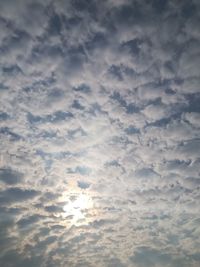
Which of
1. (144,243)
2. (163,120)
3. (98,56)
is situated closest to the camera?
(98,56)

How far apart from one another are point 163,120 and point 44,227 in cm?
1291

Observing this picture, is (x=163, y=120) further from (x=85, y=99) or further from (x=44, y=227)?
(x=44, y=227)

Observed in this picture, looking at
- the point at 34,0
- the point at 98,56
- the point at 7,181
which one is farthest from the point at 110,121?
the point at 7,181

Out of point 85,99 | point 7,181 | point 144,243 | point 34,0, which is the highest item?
point 34,0

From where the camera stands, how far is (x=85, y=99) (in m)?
9.79

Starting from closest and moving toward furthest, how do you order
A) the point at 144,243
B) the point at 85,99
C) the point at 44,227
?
the point at 85,99
the point at 44,227
the point at 144,243

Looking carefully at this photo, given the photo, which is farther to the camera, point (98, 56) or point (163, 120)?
point (163, 120)

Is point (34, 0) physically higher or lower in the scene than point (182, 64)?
higher

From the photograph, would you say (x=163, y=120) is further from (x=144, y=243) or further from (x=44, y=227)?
(x=144, y=243)

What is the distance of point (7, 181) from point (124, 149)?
700 centimetres

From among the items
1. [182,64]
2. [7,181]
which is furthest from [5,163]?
[182,64]

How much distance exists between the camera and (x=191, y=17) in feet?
24.0

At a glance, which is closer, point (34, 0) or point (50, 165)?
point (34, 0)

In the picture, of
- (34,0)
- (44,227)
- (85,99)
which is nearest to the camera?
(34,0)
